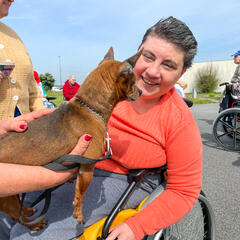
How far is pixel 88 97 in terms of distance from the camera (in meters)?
1.43

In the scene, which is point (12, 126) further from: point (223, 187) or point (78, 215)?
point (223, 187)

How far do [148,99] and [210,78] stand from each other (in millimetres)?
34493

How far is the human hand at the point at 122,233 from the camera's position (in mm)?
1355

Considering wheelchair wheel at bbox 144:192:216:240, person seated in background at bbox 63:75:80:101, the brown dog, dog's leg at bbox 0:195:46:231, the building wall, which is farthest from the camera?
the building wall

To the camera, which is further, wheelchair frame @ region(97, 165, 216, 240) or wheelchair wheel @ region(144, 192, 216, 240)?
wheelchair wheel @ region(144, 192, 216, 240)

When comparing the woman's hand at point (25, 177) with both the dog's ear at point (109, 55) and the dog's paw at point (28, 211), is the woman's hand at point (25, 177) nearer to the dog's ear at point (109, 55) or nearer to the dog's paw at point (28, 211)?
the dog's paw at point (28, 211)

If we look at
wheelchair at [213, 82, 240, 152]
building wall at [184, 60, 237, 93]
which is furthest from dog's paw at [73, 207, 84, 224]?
building wall at [184, 60, 237, 93]

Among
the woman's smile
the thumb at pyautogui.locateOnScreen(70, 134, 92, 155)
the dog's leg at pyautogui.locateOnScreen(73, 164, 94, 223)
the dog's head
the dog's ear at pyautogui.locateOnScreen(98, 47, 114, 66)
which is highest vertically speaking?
the dog's ear at pyautogui.locateOnScreen(98, 47, 114, 66)

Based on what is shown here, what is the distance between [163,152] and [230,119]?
4889mm

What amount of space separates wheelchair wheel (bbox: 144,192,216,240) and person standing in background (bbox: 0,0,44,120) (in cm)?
165

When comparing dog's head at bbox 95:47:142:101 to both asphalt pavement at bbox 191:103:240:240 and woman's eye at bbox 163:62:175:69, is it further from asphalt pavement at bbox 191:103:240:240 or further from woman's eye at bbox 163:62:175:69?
asphalt pavement at bbox 191:103:240:240

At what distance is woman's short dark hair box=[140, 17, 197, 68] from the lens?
157 cm

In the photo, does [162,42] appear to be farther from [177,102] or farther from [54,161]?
[54,161]

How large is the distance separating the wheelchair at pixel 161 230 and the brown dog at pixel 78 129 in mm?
162
